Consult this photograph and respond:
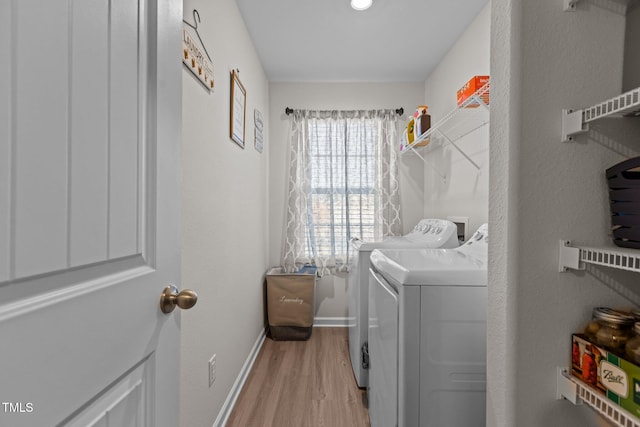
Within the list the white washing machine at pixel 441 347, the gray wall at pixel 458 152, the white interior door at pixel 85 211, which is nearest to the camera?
the white interior door at pixel 85 211

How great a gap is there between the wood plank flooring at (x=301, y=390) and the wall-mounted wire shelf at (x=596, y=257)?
1.47 meters

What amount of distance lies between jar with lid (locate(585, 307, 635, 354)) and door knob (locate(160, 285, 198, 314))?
35.2 inches

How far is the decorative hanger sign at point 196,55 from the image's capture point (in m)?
1.21

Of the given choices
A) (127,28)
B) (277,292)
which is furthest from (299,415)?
(127,28)

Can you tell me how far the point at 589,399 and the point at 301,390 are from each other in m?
1.70

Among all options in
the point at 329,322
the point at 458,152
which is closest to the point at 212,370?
the point at 329,322

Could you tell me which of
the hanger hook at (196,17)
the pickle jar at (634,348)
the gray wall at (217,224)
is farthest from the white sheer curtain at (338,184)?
the pickle jar at (634,348)

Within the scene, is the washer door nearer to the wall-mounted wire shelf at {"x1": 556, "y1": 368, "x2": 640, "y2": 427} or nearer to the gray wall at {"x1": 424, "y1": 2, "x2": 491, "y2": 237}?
the wall-mounted wire shelf at {"x1": 556, "y1": 368, "x2": 640, "y2": 427}

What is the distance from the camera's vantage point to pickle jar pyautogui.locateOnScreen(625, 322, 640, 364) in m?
0.61

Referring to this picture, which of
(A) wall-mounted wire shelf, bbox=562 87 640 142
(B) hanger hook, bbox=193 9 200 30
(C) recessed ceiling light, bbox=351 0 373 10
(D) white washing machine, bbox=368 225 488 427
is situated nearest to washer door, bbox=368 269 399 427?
(D) white washing machine, bbox=368 225 488 427

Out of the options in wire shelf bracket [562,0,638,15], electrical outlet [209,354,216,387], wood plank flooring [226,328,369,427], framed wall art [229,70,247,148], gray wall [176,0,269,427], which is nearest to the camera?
wire shelf bracket [562,0,638,15]

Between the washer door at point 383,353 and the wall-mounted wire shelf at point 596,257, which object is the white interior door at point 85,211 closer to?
the washer door at point 383,353

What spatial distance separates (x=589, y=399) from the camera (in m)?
0.69

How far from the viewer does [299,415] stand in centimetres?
181
